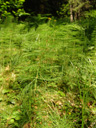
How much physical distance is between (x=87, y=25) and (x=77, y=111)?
206cm

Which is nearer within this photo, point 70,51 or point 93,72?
point 93,72

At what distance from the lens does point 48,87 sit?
56.7 inches

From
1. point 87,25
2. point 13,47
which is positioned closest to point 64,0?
point 87,25

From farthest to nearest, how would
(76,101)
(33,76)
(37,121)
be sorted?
(76,101), (33,76), (37,121)

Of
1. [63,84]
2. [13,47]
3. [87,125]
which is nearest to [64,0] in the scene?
[13,47]

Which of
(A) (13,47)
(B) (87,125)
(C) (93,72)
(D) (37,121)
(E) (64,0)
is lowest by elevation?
(B) (87,125)

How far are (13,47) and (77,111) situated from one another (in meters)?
1.42

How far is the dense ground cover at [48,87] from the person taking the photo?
1174mm

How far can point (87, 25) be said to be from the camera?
106 inches

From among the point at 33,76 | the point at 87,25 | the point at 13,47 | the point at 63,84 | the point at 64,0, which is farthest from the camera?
the point at 64,0

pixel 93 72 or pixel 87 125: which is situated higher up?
pixel 93 72

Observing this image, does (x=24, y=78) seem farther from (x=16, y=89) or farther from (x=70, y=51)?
(x=70, y=51)

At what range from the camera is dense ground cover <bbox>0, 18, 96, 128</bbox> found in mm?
1174

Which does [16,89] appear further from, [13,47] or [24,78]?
[13,47]
